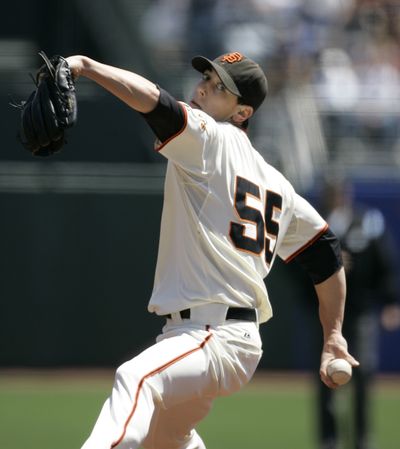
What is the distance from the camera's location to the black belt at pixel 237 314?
15.5 ft

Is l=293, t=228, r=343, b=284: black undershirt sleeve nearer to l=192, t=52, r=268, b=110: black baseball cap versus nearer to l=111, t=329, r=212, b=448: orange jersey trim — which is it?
l=192, t=52, r=268, b=110: black baseball cap

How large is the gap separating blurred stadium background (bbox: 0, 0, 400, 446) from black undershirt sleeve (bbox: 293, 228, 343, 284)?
814cm

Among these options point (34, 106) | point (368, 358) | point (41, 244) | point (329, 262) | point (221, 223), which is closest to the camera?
point (34, 106)

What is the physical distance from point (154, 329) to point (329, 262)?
8.69m

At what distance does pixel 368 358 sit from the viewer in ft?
27.0

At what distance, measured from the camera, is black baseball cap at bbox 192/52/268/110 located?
4885mm

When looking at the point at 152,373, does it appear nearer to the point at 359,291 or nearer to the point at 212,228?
the point at 212,228

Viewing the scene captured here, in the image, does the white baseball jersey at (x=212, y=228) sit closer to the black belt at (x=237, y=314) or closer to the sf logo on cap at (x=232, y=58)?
the black belt at (x=237, y=314)

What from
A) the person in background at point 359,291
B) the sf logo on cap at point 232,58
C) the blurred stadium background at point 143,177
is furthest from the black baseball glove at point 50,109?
the blurred stadium background at point 143,177

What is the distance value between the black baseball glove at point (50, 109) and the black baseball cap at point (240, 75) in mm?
792

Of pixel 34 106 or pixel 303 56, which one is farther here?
pixel 303 56

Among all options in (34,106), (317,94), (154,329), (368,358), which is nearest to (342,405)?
(368,358)

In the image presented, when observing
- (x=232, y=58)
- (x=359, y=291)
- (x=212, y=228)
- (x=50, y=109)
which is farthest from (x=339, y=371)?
(x=359, y=291)

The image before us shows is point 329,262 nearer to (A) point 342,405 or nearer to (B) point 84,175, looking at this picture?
(A) point 342,405
